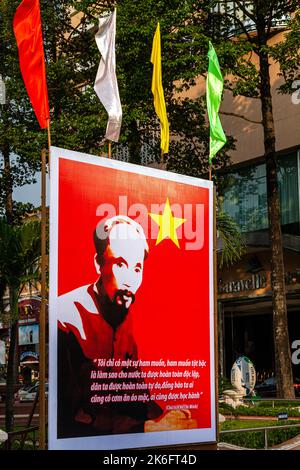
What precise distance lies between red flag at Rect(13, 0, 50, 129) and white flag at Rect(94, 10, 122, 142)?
38.5 inches

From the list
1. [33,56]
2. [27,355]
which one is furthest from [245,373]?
[27,355]

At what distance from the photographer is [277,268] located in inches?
877

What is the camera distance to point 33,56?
9.93 metres

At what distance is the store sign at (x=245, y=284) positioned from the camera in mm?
30453

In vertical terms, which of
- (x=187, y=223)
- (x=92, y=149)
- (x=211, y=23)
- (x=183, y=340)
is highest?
(x=211, y=23)

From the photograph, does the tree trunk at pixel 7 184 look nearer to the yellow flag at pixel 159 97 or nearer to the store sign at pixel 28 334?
the yellow flag at pixel 159 97

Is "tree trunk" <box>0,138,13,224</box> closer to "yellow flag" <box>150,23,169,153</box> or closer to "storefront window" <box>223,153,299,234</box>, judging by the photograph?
"storefront window" <box>223,153,299,234</box>

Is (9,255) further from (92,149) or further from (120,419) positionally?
(92,149)

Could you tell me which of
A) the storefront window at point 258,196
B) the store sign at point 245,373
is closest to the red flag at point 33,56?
the store sign at point 245,373

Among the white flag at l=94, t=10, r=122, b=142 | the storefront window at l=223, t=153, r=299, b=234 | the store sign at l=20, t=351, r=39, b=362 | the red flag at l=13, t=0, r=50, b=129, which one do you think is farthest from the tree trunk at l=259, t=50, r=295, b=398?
the store sign at l=20, t=351, r=39, b=362

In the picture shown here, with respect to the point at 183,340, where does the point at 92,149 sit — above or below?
above

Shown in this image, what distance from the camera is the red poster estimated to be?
8.52 meters

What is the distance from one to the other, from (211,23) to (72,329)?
58.2ft

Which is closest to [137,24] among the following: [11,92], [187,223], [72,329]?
[11,92]
